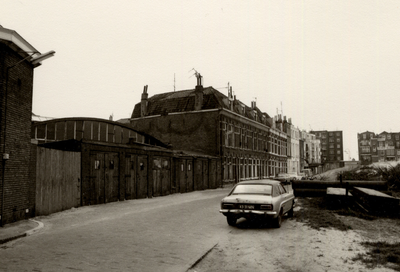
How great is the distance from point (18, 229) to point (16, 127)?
3.59m

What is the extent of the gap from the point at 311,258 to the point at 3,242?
7.35 m

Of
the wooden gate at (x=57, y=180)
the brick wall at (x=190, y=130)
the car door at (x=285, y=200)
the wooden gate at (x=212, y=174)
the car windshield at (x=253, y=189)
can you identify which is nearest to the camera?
the car windshield at (x=253, y=189)

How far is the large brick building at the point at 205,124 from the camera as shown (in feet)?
119

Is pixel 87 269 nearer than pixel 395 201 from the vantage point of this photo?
Yes

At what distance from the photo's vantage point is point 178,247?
791cm

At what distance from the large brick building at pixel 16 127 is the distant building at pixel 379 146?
139382mm

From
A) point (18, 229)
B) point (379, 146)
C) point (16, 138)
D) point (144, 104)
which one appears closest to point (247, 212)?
point (18, 229)

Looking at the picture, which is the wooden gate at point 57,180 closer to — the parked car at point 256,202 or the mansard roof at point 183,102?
the parked car at point 256,202

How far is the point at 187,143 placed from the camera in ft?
122

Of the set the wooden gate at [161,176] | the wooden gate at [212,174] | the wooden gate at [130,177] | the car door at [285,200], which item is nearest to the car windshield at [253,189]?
the car door at [285,200]

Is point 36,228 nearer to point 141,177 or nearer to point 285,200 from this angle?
point 285,200

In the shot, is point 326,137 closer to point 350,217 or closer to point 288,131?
point 288,131

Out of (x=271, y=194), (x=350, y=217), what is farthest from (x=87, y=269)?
(x=350, y=217)

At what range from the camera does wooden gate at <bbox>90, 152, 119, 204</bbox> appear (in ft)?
56.2
